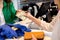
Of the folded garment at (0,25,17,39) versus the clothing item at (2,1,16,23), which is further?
the clothing item at (2,1,16,23)

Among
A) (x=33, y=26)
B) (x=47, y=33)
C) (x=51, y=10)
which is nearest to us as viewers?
(x=47, y=33)

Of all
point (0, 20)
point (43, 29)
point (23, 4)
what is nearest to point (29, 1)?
point (23, 4)

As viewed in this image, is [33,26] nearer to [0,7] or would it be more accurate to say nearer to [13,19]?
[13,19]

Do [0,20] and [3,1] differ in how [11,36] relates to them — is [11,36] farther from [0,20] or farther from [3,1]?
[3,1]

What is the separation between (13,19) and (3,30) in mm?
678

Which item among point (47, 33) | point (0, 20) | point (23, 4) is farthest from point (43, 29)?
point (23, 4)

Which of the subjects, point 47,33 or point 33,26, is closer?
point 47,33

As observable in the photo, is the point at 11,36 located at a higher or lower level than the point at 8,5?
lower

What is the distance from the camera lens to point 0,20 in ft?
5.84

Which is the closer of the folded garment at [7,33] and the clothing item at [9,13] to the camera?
the folded garment at [7,33]

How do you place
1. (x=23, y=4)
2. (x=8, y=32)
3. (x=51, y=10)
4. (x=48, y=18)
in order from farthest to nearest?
(x=23, y=4) < (x=51, y=10) < (x=48, y=18) < (x=8, y=32)

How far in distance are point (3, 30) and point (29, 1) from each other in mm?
1445

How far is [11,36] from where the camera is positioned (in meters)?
1.34

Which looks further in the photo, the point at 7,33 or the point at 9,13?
the point at 9,13
